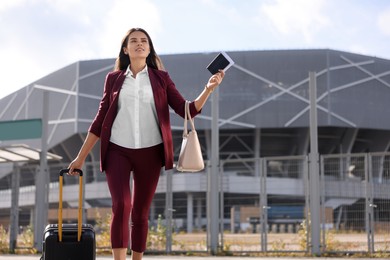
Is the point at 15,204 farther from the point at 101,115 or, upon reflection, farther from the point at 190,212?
the point at 101,115

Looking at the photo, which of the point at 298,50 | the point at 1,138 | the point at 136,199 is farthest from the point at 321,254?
the point at 298,50

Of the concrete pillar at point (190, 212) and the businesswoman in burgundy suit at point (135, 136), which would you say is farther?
the concrete pillar at point (190, 212)

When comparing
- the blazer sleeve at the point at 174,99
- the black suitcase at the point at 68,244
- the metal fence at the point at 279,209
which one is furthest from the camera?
the metal fence at the point at 279,209

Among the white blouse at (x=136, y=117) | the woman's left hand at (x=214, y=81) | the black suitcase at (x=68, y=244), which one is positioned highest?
the woman's left hand at (x=214, y=81)

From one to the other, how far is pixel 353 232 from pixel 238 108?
127 ft

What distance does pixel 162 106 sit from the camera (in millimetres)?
3879

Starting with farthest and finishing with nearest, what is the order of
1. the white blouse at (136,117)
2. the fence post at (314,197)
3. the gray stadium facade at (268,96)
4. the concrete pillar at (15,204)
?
the gray stadium facade at (268,96), the concrete pillar at (15,204), the fence post at (314,197), the white blouse at (136,117)

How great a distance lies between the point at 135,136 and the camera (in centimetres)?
379

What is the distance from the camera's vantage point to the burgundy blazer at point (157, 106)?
3.82m

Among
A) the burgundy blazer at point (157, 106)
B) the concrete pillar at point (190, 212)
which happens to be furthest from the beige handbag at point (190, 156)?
the concrete pillar at point (190, 212)

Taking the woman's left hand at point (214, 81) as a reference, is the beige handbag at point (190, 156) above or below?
below

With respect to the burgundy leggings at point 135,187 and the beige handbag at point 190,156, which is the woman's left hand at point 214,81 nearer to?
the beige handbag at point 190,156

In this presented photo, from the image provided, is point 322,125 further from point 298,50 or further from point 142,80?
point 142,80

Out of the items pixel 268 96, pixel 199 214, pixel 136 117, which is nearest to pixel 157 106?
pixel 136 117
